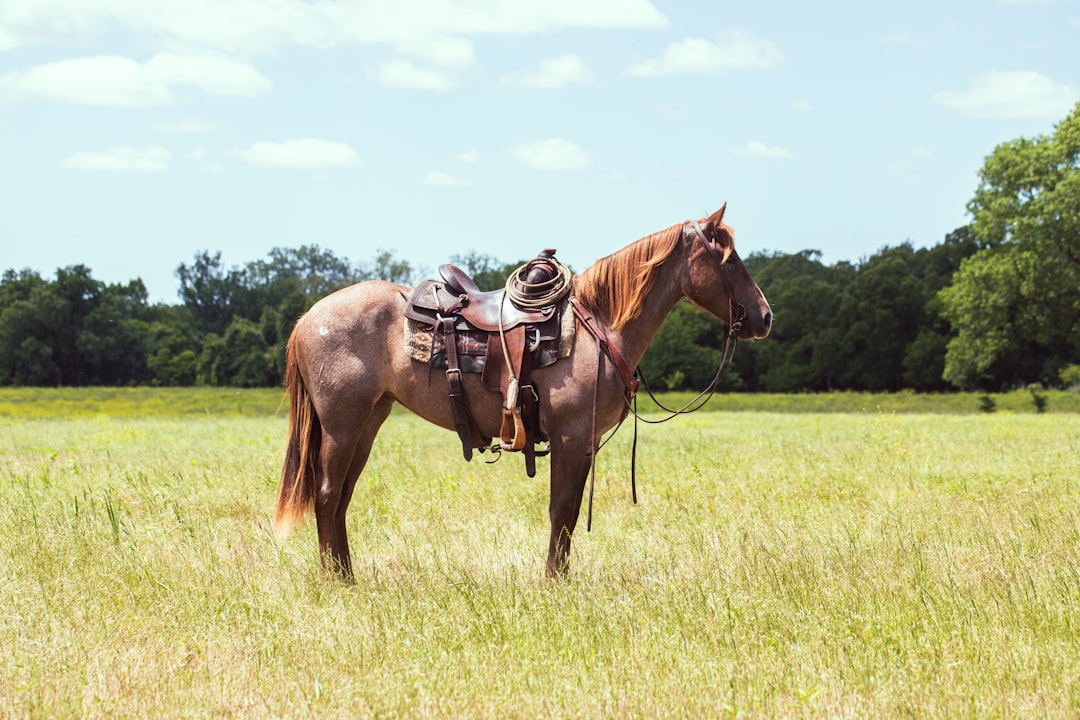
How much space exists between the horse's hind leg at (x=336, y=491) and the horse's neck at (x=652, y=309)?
5.77 feet

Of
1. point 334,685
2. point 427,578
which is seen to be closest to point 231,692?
point 334,685

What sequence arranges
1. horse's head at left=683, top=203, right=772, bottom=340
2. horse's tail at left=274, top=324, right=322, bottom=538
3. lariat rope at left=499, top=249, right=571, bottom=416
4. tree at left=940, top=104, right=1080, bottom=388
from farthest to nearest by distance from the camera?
1. tree at left=940, top=104, right=1080, bottom=388
2. horse's tail at left=274, top=324, right=322, bottom=538
3. horse's head at left=683, top=203, right=772, bottom=340
4. lariat rope at left=499, top=249, right=571, bottom=416

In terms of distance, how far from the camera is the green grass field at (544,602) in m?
4.53

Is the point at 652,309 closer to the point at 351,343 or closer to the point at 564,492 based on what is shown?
the point at 564,492

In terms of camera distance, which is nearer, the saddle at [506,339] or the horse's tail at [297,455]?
the saddle at [506,339]

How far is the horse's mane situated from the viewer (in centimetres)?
670

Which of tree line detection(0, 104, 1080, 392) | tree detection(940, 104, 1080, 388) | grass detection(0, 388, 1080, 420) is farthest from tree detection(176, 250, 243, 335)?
tree detection(940, 104, 1080, 388)

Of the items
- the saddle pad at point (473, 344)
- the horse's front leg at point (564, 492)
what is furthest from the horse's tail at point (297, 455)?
the horse's front leg at point (564, 492)

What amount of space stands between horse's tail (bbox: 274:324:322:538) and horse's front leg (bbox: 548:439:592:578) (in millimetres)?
1841

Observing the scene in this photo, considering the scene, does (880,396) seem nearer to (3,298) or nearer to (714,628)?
(714,628)

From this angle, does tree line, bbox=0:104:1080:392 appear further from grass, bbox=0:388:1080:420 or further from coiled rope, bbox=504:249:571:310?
coiled rope, bbox=504:249:571:310

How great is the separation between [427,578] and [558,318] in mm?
2066

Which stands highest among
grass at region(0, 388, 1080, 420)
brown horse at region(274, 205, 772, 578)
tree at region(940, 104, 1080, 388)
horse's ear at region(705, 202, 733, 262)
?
tree at region(940, 104, 1080, 388)

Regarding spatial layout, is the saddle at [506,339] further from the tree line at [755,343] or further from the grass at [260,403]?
the tree line at [755,343]
